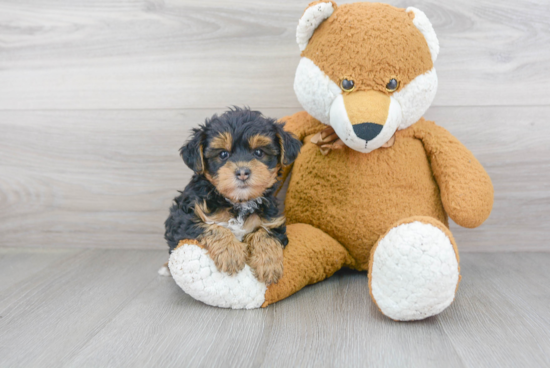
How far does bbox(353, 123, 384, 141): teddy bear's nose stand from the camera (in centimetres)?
143

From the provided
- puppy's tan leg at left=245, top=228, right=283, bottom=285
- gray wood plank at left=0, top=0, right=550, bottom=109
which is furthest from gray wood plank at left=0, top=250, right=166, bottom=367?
gray wood plank at left=0, top=0, right=550, bottom=109

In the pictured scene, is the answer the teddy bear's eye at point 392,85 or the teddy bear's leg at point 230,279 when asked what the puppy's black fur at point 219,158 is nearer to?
the teddy bear's leg at point 230,279

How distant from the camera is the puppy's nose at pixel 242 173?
4.45 ft

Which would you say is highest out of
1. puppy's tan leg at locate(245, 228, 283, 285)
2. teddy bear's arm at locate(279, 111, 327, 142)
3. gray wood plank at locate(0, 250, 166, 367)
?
teddy bear's arm at locate(279, 111, 327, 142)

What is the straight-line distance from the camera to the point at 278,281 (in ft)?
4.89

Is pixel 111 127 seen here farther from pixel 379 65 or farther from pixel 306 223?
pixel 379 65

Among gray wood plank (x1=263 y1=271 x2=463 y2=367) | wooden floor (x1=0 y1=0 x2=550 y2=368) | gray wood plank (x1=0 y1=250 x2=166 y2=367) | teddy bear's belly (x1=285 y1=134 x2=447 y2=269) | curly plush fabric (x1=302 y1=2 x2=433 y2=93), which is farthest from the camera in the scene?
wooden floor (x1=0 y1=0 x2=550 y2=368)

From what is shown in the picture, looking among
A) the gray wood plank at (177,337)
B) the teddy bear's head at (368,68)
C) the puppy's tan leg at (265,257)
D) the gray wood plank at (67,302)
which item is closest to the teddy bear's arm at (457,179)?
the teddy bear's head at (368,68)

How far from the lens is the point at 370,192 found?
1647mm

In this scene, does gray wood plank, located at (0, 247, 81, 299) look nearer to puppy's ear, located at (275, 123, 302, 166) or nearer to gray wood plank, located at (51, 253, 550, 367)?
gray wood plank, located at (51, 253, 550, 367)

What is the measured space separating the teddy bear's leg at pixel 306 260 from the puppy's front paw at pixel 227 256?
15 centimetres

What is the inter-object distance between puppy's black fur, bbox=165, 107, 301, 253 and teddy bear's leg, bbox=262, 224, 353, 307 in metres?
0.07

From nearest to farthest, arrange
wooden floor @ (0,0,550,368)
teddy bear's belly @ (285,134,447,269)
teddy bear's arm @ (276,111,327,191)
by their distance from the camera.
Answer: teddy bear's belly @ (285,134,447,269)
teddy bear's arm @ (276,111,327,191)
wooden floor @ (0,0,550,368)

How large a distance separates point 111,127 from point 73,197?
0.41m
